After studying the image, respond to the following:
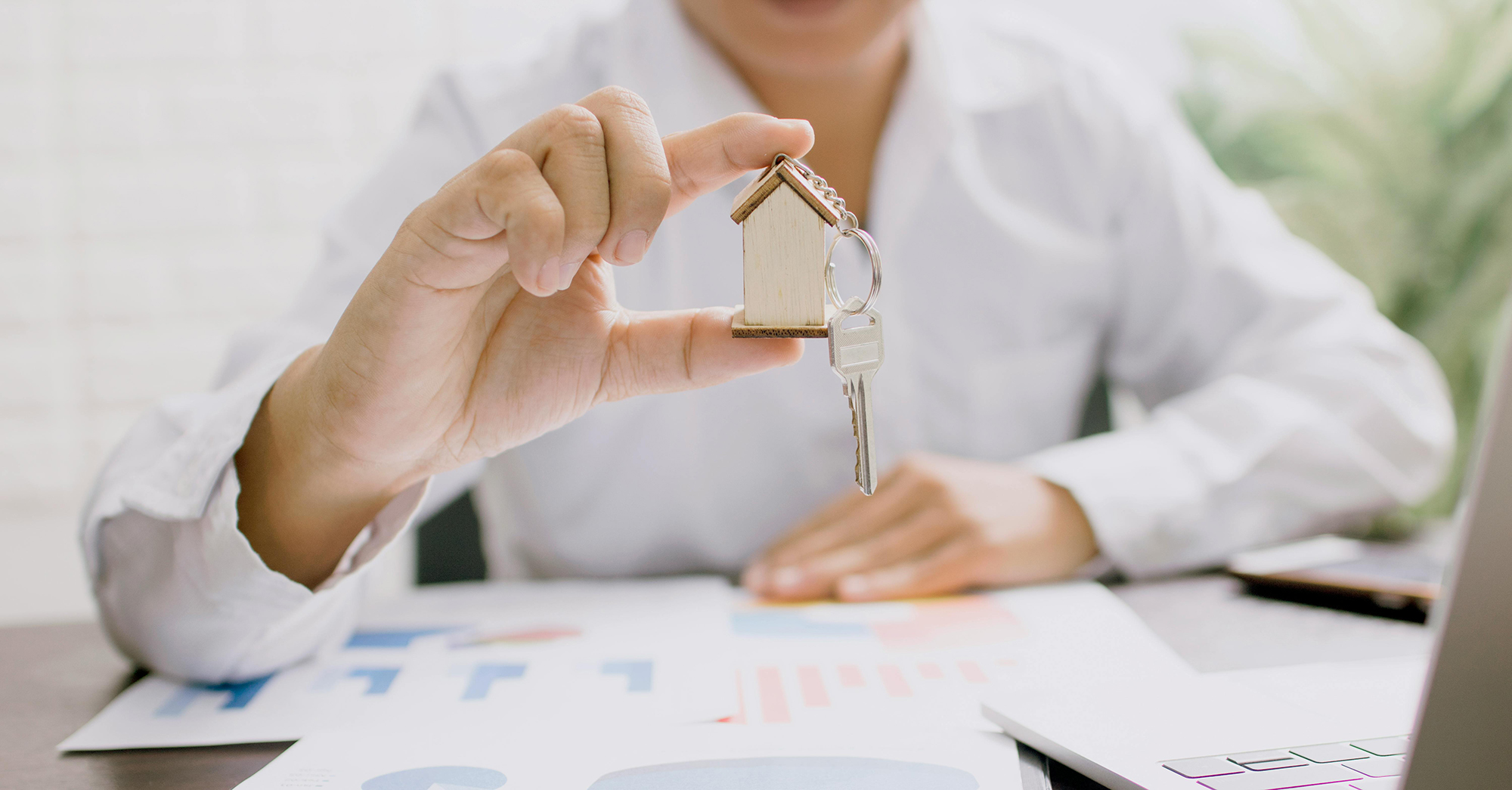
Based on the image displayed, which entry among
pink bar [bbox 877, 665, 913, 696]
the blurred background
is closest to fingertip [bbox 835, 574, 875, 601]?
pink bar [bbox 877, 665, 913, 696]

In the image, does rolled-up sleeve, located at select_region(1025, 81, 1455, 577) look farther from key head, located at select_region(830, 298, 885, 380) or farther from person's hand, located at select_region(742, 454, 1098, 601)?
key head, located at select_region(830, 298, 885, 380)

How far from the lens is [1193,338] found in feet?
4.14

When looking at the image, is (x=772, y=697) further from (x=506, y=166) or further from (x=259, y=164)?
(x=259, y=164)

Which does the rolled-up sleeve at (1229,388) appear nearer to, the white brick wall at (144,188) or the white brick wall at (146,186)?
the white brick wall at (146,186)

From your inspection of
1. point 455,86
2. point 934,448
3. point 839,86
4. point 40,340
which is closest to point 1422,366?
point 934,448

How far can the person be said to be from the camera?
61cm

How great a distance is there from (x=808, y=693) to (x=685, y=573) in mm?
563

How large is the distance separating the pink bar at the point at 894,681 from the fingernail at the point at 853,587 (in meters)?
0.18

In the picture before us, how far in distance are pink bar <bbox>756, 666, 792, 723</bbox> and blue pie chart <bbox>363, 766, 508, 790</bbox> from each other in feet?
0.56

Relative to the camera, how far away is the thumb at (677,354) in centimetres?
58

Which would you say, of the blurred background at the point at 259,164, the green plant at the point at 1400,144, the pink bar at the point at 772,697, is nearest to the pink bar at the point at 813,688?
the pink bar at the point at 772,697

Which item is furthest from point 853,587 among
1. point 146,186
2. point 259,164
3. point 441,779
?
point 146,186

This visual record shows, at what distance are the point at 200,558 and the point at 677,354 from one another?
41cm

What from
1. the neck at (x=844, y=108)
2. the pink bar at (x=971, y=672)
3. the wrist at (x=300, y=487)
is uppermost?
the neck at (x=844, y=108)
